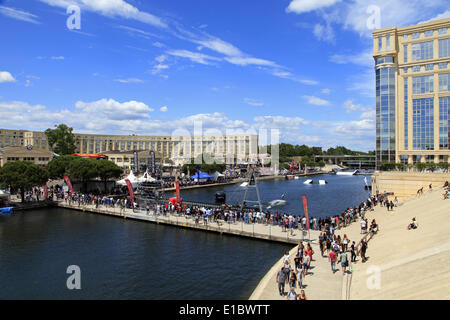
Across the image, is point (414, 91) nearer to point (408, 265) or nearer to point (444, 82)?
point (444, 82)

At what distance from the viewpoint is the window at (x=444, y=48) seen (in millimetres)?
65438

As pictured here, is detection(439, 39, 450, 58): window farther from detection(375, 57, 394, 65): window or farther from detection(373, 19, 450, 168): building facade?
detection(375, 57, 394, 65): window

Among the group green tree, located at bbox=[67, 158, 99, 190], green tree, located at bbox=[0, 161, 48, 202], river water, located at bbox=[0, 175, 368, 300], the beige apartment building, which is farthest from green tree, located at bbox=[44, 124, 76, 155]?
river water, located at bbox=[0, 175, 368, 300]

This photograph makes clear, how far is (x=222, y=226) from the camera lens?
1313 inches

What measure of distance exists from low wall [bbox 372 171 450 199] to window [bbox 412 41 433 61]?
96.2ft

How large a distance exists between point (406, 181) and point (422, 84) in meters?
26.3

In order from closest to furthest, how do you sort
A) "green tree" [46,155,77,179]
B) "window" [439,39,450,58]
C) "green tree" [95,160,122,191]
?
1. "green tree" [95,160,122,191]
2. "window" [439,39,450,58]
3. "green tree" [46,155,77,179]

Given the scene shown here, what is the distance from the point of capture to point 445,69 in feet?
215

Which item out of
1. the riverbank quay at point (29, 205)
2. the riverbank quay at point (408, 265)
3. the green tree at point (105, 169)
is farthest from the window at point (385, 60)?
the riverbank quay at point (29, 205)

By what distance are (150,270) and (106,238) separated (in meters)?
11.1

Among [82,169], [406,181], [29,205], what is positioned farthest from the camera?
[82,169]

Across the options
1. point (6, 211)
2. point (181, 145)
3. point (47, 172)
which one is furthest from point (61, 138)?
point (6, 211)

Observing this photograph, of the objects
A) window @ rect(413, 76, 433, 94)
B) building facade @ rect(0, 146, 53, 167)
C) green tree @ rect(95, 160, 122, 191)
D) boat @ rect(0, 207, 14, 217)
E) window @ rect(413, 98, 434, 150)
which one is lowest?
boat @ rect(0, 207, 14, 217)

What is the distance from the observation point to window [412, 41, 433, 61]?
67000mm
